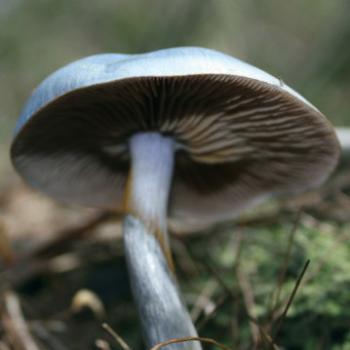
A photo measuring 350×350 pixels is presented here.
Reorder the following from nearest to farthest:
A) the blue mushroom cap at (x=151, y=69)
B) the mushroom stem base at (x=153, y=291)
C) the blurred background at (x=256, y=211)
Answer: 1. the blue mushroom cap at (x=151, y=69)
2. the mushroom stem base at (x=153, y=291)
3. the blurred background at (x=256, y=211)

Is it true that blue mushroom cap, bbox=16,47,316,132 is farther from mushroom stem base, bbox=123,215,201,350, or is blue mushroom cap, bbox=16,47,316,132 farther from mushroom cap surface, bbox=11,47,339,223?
mushroom stem base, bbox=123,215,201,350

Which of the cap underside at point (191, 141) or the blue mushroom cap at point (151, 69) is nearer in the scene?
the blue mushroom cap at point (151, 69)

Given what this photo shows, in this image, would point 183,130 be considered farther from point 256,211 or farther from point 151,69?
point 256,211

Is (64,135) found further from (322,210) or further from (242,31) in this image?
(242,31)

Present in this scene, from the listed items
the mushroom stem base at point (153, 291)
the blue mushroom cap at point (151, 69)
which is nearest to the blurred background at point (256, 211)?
the mushroom stem base at point (153, 291)

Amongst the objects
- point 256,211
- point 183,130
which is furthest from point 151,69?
point 256,211

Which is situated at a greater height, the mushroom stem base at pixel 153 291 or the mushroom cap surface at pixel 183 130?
the mushroom cap surface at pixel 183 130

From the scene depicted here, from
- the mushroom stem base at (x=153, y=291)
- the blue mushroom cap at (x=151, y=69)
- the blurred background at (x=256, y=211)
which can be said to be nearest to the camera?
the blue mushroom cap at (x=151, y=69)

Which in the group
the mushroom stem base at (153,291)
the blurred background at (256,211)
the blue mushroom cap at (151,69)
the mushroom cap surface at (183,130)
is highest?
the blue mushroom cap at (151,69)

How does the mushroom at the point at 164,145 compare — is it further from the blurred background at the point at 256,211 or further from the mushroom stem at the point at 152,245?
the blurred background at the point at 256,211
